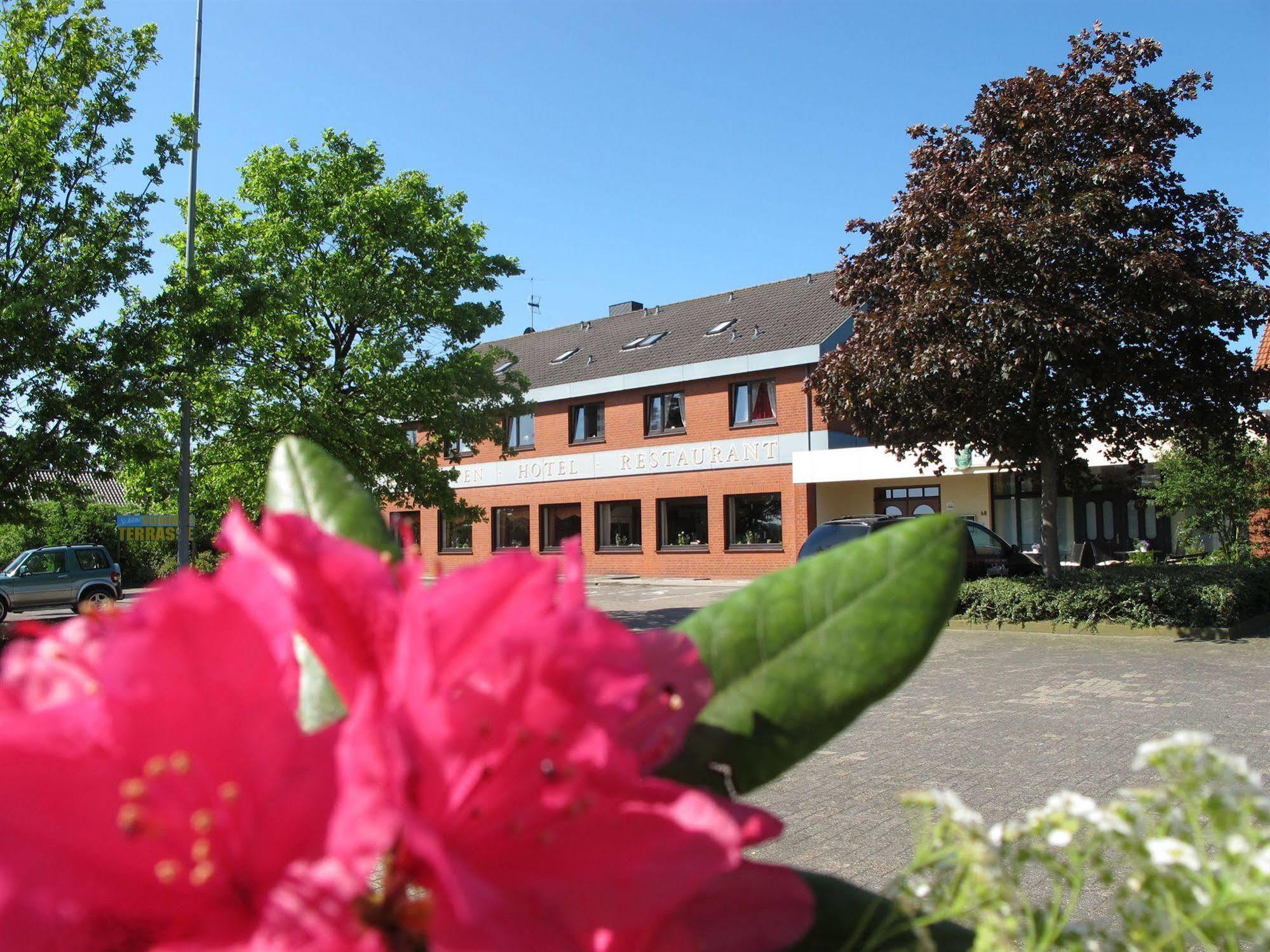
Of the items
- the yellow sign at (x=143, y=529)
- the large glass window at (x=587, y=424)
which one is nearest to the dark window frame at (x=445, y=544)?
the large glass window at (x=587, y=424)

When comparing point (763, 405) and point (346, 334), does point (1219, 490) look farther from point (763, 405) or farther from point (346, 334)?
point (346, 334)

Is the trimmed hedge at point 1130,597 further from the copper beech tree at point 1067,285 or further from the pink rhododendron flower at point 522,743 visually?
the pink rhododendron flower at point 522,743

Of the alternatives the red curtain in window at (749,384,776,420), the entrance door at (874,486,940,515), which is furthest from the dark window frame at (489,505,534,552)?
the entrance door at (874,486,940,515)

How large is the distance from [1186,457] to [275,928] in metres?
26.1

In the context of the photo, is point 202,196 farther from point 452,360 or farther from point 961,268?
point 961,268

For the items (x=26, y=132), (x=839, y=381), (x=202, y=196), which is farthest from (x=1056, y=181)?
(x=202, y=196)

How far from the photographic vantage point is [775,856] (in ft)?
17.9

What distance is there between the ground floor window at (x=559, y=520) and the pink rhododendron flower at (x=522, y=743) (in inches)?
1348

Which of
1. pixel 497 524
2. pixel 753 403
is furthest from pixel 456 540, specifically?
pixel 753 403

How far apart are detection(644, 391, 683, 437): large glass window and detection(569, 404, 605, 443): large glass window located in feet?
5.99

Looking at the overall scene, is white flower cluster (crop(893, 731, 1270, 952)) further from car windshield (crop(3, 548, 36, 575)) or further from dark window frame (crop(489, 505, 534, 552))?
dark window frame (crop(489, 505, 534, 552))

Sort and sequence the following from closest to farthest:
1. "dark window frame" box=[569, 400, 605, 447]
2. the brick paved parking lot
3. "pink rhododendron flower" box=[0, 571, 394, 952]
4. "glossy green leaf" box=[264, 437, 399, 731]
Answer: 1. "pink rhododendron flower" box=[0, 571, 394, 952]
2. "glossy green leaf" box=[264, 437, 399, 731]
3. the brick paved parking lot
4. "dark window frame" box=[569, 400, 605, 447]

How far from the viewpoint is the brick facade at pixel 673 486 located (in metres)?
30.0

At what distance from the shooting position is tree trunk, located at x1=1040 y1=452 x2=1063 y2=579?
16844 millimetres
